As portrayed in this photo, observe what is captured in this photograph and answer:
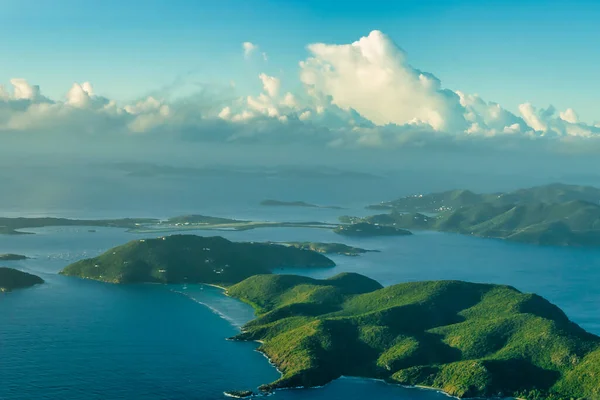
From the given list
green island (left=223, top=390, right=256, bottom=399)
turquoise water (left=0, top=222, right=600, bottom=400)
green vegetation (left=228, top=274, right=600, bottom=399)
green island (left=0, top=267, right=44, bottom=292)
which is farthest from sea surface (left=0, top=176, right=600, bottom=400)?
green island (left=0, top=267, right=44, bottom=292)

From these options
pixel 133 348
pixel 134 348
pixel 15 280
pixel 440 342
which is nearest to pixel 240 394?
pixel 134 348

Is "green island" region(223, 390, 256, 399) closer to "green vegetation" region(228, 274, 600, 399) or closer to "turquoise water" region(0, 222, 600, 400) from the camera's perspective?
"turquoise water" region(0, 222, 600, 400)

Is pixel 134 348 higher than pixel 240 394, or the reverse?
pixel 134 348

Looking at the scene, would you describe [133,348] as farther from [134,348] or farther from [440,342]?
[440,342]

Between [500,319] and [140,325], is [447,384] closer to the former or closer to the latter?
[500,319]

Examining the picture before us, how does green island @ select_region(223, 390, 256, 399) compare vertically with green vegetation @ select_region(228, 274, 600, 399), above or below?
below

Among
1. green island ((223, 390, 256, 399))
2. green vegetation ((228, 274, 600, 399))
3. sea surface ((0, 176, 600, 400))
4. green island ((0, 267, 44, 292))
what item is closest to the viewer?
green island ((223, 390, 256, 399))

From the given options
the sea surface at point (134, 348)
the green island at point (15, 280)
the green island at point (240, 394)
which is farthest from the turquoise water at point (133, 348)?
the green island at point (15, 280)
